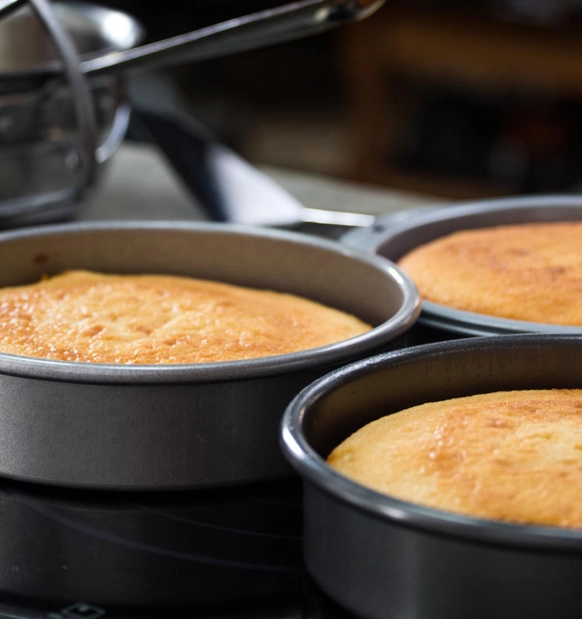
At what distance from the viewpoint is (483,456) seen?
0.63 m

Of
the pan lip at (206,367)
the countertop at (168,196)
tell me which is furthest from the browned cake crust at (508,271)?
the countertop at (168,196)

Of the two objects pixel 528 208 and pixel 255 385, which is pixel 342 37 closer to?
pixel 528 208

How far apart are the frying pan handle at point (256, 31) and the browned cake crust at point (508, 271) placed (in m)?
0.28

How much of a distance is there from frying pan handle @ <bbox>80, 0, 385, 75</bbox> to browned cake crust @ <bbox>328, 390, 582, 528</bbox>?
436mm

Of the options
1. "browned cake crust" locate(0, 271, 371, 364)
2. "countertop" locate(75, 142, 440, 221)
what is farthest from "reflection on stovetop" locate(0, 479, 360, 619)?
"countertop" locate(75, 142, 440, 221)

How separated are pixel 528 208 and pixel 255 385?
2.39 feet

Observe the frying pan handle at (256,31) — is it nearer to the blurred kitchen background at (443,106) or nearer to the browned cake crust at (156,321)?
the browned cake crust at (156,321)

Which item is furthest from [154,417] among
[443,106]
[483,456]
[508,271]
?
[443,106]

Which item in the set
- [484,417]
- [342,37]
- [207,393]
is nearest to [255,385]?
[207,393]

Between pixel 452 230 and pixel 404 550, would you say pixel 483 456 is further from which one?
pixel 452 230

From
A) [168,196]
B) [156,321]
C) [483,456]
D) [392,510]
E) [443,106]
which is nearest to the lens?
[392,510]

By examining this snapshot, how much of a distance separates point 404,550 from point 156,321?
1.50 feet

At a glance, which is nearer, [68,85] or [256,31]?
[256,31]

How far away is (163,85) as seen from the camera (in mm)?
4445
